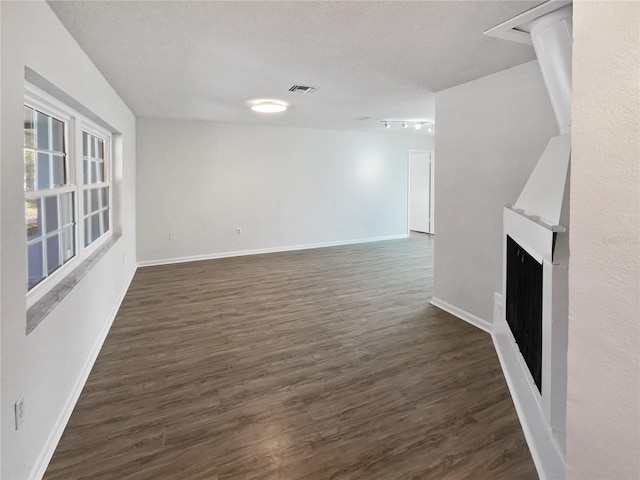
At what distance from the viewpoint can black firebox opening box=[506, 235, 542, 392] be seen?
1974 mm

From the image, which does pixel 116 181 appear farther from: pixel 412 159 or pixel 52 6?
pixel 412 159

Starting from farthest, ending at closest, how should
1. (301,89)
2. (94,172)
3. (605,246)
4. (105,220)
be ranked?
(105,220)
(301,89)
(94,172)
(605,246)

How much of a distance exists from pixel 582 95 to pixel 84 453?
243cm

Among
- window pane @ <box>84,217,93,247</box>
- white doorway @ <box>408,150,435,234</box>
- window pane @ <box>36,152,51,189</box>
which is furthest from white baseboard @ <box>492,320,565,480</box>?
white doorway @ <box>408,150,435,234</box>

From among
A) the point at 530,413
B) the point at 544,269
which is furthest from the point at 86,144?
the point at 530,413

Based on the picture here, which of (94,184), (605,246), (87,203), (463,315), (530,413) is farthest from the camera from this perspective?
(463,315)

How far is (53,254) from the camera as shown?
102 inches

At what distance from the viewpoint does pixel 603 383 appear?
2.45ft

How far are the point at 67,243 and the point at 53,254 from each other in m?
0.28

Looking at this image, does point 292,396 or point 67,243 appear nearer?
point 292,396

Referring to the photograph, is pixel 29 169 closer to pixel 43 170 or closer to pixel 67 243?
pixel 43 170

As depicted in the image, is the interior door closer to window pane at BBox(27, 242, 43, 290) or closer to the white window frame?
the white window frame

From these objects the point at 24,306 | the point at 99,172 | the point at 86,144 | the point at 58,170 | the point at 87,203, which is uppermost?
the point at 86,144

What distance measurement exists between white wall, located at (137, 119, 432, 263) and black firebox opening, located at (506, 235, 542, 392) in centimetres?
497
